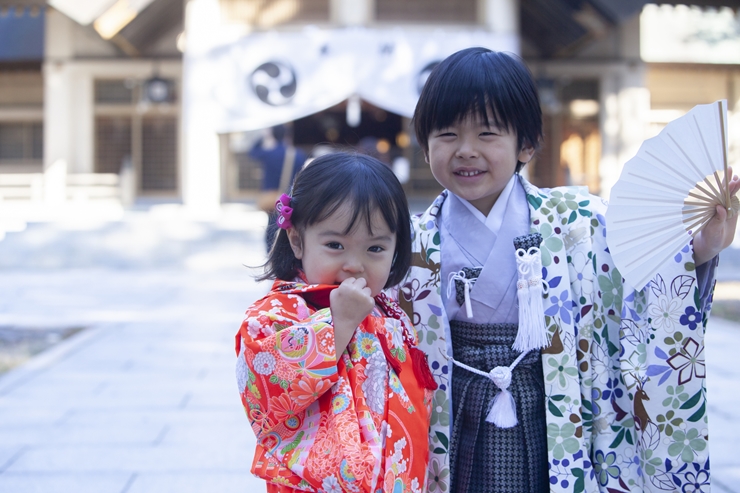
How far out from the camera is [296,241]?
148 centimetres

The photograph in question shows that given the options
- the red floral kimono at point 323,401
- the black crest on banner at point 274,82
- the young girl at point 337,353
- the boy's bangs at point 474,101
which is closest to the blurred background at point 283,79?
the black crest on banner at point 274,82

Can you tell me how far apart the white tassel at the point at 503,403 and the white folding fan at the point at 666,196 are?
33 cm

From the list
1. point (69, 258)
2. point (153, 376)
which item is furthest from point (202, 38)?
point (153, 376)

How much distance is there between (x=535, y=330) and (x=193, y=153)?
34.5 feet

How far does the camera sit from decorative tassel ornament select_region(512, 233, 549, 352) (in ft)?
4.76

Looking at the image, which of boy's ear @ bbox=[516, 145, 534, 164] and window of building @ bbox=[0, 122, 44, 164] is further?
window of building @ bbox=[0, 122, 44, 164]

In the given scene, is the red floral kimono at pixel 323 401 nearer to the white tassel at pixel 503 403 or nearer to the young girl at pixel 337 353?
the young girl at pixel 337 353

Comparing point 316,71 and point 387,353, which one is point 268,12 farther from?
point 387,353

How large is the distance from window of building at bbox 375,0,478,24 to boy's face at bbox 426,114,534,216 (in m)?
10.3

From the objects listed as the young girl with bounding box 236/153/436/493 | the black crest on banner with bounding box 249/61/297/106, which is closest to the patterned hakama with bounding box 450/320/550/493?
the young girl with bounding box 236/153/436/493

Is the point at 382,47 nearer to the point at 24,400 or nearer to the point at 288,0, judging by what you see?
the point at 288,0

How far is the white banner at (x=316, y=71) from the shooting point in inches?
419

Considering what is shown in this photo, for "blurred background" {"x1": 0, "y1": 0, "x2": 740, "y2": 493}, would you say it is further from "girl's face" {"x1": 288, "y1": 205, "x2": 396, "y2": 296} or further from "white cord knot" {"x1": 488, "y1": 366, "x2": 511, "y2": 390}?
"white cord knot" {"x1": 488, "y1": 366, "x2": 511, "y2": 390}

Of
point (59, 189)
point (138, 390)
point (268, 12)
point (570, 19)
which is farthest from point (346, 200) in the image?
point (59, 189)
